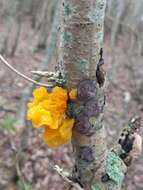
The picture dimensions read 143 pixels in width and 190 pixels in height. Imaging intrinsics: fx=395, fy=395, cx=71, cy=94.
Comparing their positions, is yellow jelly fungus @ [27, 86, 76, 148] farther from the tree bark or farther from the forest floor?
the forest floor

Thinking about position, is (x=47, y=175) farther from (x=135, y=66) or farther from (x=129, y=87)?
(x=135, y=66)

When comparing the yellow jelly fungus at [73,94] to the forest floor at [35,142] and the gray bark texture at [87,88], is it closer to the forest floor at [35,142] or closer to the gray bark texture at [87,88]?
the gray bark texture at [87,88]

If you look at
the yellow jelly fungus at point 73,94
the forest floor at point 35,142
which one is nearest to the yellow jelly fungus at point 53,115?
the yellow jelly fungus at point 73,94

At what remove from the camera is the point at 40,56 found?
30.7 ft

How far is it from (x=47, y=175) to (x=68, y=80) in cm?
341

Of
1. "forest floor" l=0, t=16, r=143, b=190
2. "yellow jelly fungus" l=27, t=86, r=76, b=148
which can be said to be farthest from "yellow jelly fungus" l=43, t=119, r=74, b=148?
"forest floor" l=0, t=16, r=143, b=190

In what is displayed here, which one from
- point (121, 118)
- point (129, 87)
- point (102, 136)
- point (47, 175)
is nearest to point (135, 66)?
point (129, 87)

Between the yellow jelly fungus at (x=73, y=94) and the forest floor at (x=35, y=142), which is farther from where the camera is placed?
the forest floor at (x=35, y=142)

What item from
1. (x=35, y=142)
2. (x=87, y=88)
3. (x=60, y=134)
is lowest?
(x=35, y=142)

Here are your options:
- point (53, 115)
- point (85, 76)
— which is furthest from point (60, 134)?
point (85, 76)

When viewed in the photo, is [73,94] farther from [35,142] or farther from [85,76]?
[35,142]

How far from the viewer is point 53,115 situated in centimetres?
93

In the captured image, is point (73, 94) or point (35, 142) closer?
point (73, 94)

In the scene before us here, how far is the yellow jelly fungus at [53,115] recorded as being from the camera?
0.92 meters
